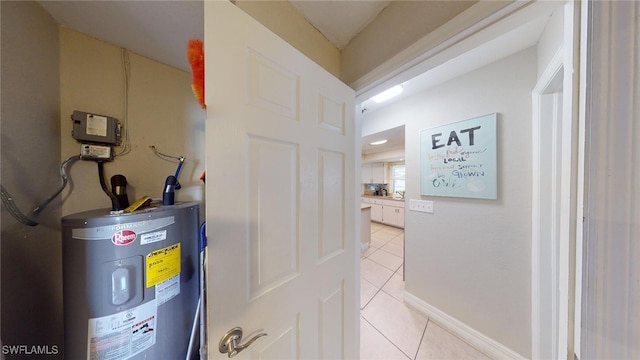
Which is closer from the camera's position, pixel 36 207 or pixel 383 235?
pixel 36 207

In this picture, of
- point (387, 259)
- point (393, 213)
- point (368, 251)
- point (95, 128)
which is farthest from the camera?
point (393, 213)

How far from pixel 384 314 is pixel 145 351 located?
181cm

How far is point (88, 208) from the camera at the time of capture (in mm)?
1034

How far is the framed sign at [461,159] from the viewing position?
135cm

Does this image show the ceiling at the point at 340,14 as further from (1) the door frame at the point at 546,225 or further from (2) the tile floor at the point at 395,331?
(2) the tile floor at the point at 395,331

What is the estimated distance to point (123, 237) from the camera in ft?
2.51

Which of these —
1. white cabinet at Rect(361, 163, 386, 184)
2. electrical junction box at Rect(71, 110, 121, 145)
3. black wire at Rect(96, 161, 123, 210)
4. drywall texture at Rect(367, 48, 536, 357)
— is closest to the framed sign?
drywall texture at Rect(367, 48, 536, 357)

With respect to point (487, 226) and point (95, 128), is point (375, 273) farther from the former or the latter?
point (95, 128)

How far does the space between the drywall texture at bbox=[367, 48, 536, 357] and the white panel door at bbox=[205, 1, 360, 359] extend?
3.87ft

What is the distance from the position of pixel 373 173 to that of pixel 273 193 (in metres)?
5.47

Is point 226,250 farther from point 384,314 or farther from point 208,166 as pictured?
point 384,314

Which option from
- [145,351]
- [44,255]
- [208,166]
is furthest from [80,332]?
[208,166]

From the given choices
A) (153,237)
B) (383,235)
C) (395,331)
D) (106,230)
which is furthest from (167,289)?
(383,235)

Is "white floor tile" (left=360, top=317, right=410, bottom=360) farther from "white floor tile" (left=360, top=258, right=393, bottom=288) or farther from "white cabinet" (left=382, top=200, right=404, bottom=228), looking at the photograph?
"white cabinet" (left=382, top=200, right=404, bottom=228)
